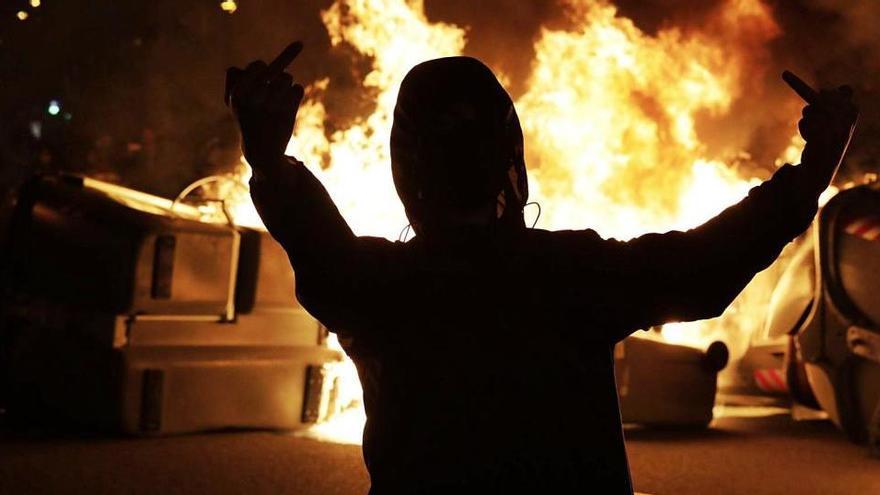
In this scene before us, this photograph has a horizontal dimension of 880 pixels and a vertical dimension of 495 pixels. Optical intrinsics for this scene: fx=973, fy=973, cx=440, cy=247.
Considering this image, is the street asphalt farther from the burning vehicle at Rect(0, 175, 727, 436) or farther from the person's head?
the person's head

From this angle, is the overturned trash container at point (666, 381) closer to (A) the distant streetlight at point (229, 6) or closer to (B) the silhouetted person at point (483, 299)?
(B) the silhouetted person at point (483, 299)

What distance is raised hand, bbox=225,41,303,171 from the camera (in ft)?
4.75

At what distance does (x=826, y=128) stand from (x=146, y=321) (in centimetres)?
472

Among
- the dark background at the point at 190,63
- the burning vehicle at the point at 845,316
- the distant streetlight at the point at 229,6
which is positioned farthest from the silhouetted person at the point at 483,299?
the distant streetlight at the point at 229,6

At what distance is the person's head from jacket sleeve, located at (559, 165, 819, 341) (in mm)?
139

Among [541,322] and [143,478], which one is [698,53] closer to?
[143,478]

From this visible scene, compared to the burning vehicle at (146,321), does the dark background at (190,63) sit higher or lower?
higher

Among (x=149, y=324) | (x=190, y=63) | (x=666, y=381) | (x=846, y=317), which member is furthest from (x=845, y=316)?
(x=190, y=63)

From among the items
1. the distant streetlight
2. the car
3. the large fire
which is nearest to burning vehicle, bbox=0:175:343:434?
the large fire

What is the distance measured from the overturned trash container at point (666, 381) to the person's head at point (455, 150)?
5053 mm

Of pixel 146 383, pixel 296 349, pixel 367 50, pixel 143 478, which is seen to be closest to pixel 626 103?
pixel 367 50

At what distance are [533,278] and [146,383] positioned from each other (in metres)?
4.59

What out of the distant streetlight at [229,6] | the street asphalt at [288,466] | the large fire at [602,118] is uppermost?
the distant streetlight at [229,6]

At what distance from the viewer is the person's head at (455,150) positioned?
1.43 meters
